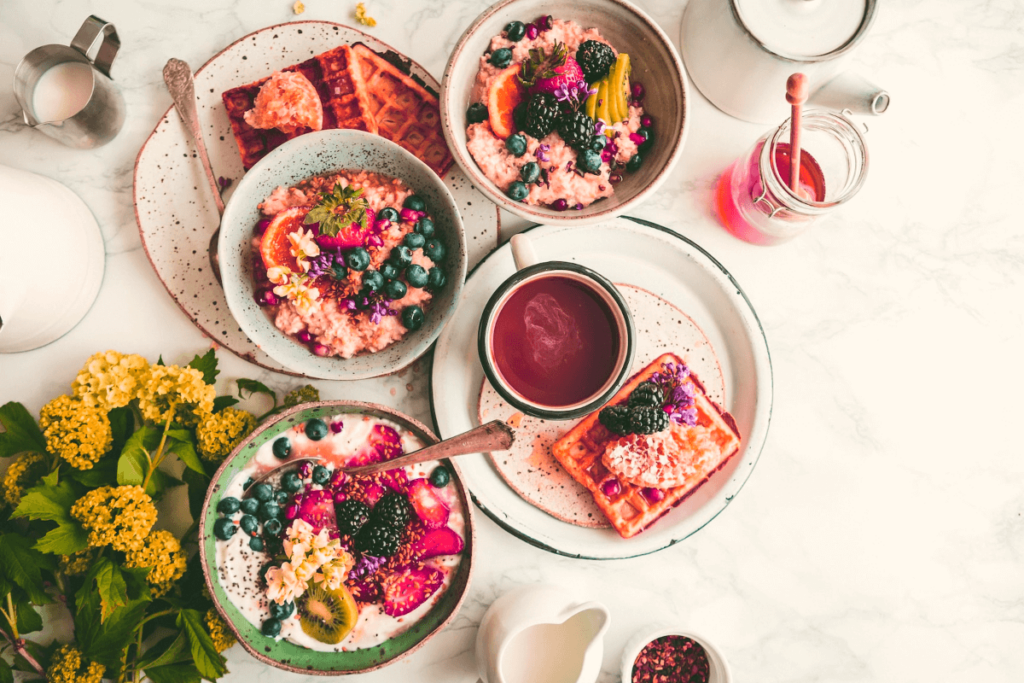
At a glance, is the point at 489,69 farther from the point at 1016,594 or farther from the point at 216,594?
the point at 1016,594

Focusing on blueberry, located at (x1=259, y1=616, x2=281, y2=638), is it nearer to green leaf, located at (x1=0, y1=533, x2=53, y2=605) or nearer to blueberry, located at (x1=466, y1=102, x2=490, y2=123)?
green leaf, located at (x1=0, y1=533, x2=53, y2=605)

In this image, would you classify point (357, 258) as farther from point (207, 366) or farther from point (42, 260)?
point (42, 260)

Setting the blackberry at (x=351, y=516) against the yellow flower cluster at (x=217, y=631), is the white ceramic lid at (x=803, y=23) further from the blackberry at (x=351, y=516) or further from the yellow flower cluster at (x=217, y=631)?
the yellow flower cluster at (x=217, y=631)

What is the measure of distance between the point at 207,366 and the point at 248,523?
18.8 inches

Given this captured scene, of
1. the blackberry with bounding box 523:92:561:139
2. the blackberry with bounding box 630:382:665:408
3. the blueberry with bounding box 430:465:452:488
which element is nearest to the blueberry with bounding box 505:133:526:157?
the blackberry with bounding box 523:92:561:139

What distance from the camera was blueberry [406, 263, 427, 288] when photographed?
1664mm

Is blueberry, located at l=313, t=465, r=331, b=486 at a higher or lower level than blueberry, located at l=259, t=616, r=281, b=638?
higher

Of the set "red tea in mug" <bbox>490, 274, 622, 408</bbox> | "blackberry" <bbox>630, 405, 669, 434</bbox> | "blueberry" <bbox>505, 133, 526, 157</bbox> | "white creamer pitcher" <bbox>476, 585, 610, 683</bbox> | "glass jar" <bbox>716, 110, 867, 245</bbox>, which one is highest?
"blueberry" <bbox>505, 133, 526, 157</bbox>

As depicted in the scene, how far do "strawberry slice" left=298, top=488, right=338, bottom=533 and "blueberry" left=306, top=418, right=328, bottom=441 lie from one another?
0.15 meters

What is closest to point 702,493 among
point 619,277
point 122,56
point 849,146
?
point 619,277

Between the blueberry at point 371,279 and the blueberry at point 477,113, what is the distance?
0.52 m

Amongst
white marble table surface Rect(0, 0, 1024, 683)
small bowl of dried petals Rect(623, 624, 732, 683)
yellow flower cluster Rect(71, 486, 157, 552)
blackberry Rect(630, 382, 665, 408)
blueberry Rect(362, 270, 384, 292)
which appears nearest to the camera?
yellow flower cluster Rect(71, 486, 157, 552)

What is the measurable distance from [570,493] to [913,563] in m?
1.27

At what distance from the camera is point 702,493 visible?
1.91 meters
